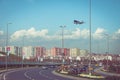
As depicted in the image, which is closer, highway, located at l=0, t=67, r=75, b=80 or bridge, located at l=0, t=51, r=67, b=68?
highway, located at l=0, t=67, r=75, b=80

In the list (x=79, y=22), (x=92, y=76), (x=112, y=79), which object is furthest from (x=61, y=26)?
(x=112, y=79)

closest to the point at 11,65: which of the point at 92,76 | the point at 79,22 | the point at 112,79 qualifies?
the point at 79,22

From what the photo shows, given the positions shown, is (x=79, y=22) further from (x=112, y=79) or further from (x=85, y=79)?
(x=112, y=79)

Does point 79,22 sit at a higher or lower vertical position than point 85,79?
higher

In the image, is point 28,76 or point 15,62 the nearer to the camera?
point 28,76

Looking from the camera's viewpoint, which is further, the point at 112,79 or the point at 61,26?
the point at 61,26

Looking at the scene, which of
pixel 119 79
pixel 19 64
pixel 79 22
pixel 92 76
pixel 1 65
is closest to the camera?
pixel 119 79

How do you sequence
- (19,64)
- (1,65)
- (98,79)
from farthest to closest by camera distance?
(19,64) < (1,65) < (98,79)

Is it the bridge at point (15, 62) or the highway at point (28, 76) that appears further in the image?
the bridge at point (15, 62)

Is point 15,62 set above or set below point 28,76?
below
